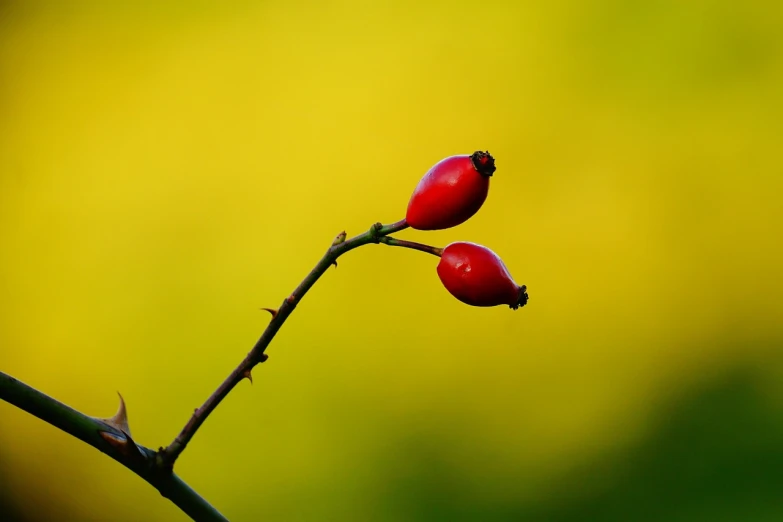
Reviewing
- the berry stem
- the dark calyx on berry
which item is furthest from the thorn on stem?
the dark calyx on berry

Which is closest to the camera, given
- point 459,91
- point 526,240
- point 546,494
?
point 546,494

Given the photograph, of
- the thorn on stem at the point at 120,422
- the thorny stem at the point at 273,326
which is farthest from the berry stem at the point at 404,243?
the thorn on stem at the point at 120,422

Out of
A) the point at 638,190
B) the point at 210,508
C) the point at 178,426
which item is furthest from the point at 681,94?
the point at 210,508

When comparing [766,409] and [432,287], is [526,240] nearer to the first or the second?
[432,287]

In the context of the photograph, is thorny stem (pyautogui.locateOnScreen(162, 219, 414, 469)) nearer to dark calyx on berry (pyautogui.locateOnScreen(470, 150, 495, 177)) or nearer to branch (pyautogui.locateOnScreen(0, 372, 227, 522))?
branch (pyautogui.locateOnScreen(0, 372, 227, 522))

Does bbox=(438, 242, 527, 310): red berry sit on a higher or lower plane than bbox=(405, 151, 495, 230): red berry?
lower

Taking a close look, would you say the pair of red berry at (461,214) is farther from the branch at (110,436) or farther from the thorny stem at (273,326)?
the branch at (110,436)
